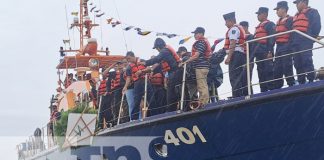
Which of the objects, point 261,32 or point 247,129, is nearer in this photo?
point 247,129

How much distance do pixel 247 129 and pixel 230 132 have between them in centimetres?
29

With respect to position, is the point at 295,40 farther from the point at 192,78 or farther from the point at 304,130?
the point at 192,78

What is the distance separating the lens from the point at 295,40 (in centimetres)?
807

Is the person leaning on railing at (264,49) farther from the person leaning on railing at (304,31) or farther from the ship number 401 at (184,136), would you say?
the ship number 401 at (184,136)

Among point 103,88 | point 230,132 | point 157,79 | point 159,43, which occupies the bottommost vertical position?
point 230,132

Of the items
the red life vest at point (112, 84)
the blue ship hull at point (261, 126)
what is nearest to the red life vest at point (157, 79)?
the red life vest at point (112, 84)

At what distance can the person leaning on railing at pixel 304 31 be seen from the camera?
7.98 m

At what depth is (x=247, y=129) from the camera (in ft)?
26.6

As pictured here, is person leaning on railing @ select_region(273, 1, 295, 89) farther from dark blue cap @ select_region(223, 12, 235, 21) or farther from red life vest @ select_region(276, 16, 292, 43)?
dark blue cap @ select_region(223, 12, 235, 21)

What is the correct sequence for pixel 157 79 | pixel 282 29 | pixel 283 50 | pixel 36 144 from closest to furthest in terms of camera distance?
pixel 283 50 → pixel 282 29 → pixel 157 79 → pixel 36 144

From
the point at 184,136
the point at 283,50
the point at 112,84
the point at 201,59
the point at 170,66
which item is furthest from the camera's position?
the point at 112,84

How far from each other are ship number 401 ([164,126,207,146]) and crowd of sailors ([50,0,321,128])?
37cm

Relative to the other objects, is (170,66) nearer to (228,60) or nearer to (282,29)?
(228,60)

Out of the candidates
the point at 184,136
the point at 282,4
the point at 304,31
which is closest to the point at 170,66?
the point at 184,136
